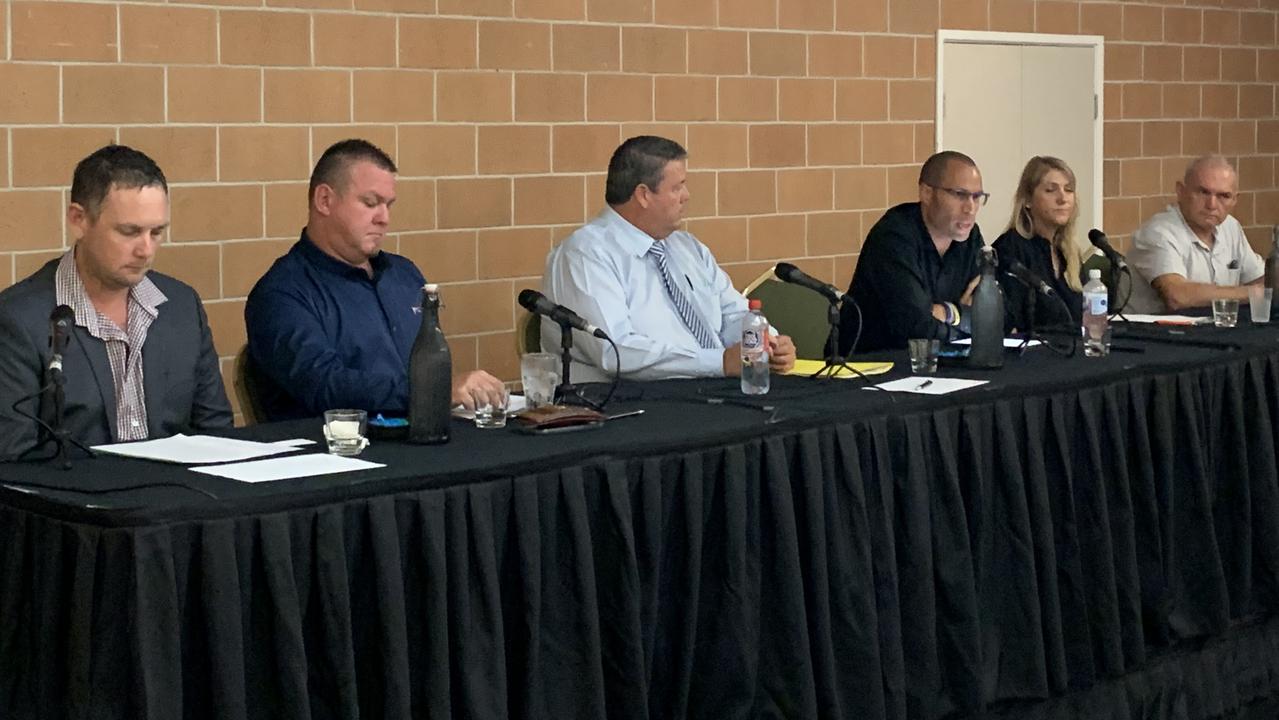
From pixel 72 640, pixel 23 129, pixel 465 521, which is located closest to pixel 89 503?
pixel 72 640

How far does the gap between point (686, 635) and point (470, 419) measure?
1.89ft

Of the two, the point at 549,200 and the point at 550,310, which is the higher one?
the point at 549,200

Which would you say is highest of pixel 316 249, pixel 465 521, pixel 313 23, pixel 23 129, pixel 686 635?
pixel 313 23

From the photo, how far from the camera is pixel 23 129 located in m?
4.28

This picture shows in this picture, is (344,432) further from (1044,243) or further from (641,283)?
(1044,243)

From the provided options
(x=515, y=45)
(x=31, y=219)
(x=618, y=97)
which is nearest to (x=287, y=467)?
(x=31, y=219)

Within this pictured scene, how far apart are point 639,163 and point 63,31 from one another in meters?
1.47

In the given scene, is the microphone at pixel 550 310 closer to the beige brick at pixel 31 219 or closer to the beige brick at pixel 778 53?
the beige brick at pixel 31 219

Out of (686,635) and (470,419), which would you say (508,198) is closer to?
(470,419)

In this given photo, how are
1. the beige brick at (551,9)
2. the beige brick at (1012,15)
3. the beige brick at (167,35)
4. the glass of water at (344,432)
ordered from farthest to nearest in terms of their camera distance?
1. the beige brick at (1012,15)
2. the beige brick at (551,9)
3. the beige brick at (167,35)
4. the glass of water at (344,432)

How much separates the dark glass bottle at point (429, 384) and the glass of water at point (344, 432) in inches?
5.1

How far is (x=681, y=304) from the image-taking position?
172 inches

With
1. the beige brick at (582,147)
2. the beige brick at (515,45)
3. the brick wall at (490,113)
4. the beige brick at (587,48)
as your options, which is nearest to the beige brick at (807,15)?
the brick wall at (490,113)

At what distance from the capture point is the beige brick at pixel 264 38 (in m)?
4.62
